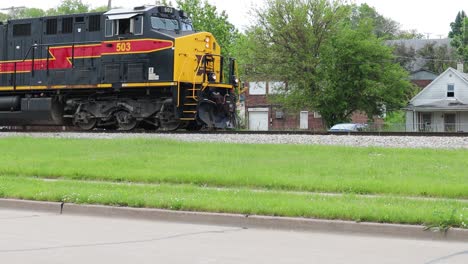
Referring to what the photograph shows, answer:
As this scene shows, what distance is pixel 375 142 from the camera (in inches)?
664

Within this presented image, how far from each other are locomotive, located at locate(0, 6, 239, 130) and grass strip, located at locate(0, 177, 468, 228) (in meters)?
9.01

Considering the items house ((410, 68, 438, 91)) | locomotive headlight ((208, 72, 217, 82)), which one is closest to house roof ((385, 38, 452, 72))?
house ((410, 68, 438, 91))

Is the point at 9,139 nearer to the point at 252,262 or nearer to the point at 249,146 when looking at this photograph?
the point at 249,146

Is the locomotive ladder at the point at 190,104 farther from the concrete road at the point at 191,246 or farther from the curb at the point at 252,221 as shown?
the concrete road at the point at 191,246

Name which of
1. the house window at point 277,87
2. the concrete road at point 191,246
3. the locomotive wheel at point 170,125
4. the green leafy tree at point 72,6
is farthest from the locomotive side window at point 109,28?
the green leafy tree at point 72,6

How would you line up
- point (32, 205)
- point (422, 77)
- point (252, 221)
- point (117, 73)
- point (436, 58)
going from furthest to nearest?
point (436, 58) < point (422, 77) < point (117, 73) < point (32, 205) < point (252, 221)

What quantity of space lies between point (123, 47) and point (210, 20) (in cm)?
3566

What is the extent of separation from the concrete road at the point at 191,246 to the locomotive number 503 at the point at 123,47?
497 inches

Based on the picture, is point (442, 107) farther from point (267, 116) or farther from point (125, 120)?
point (125, 120)

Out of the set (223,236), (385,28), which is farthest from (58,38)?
(385,28)

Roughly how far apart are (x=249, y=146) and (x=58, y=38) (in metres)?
10.7

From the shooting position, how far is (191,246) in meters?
7.54

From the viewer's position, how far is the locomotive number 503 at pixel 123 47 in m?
21.2

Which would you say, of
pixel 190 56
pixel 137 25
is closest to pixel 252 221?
pixel 190 56
